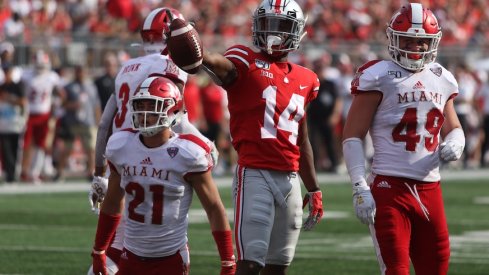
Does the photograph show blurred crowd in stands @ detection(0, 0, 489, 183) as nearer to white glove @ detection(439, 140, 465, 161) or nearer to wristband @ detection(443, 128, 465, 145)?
wristband @ detection(443, 128, 465, 145)

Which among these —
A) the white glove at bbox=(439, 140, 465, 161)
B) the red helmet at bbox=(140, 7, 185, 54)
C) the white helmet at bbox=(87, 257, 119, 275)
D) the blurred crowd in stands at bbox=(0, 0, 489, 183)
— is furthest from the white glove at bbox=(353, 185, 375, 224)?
the blurred crowd in stands at bbox=(0, 0, 489, 183)

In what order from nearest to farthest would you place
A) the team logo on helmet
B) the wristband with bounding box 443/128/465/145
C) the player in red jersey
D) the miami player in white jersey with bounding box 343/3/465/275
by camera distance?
the team logo on helmet < the miami player in white jersey with bounding box 343/3/465/275 < the player in red jersey < the wristband with bounding box 443/128/465/145

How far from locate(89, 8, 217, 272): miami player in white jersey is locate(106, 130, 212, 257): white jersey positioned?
1182 mm

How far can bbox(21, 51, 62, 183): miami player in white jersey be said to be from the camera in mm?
17969

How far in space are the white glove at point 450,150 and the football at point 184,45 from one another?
4.67 ft

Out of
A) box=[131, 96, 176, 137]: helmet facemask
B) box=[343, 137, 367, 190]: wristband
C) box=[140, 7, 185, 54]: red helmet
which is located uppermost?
box=[140, 7, 185, 54]: red helmet

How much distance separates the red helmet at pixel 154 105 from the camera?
6211mm

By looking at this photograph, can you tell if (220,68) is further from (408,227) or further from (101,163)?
(101,163)

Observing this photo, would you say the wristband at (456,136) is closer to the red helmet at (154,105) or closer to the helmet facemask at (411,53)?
the helmet facemask at (411,53)

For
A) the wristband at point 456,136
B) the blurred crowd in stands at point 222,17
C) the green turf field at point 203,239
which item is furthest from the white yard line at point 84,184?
the wristband at point 456,136

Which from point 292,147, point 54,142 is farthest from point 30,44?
point 292,147

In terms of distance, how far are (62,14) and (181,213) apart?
16000mm

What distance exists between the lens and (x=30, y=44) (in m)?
19.5

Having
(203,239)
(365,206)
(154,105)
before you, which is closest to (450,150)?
(365,206)
